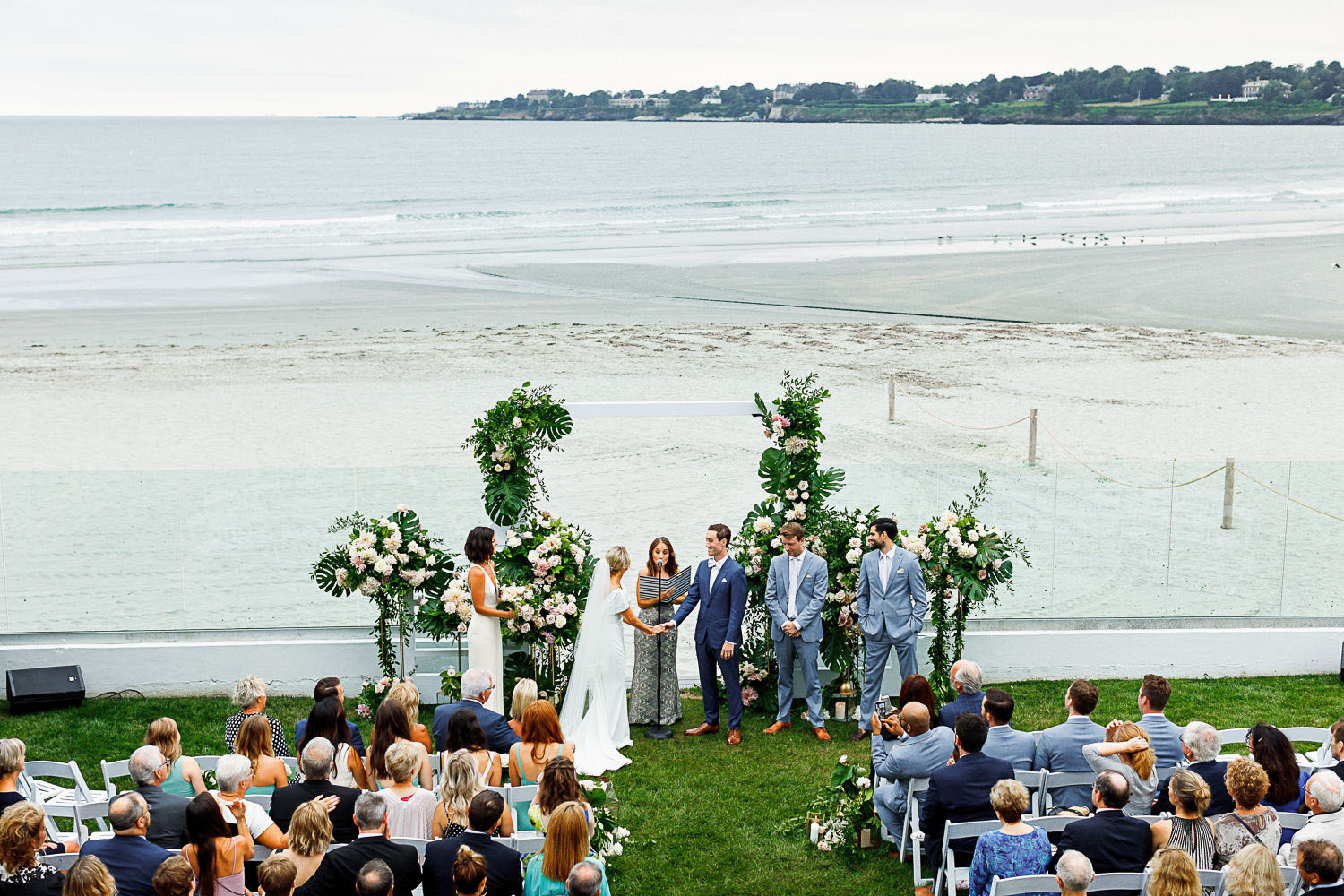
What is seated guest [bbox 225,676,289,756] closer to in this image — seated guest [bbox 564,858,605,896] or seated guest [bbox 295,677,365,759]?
seated guest [bbox 295,677,365,759]

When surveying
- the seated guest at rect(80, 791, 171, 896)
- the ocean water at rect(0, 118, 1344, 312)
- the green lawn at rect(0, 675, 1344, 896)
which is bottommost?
the green lawn at rect(0, 675, 1344, 896)

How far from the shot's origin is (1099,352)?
31188 millimetres

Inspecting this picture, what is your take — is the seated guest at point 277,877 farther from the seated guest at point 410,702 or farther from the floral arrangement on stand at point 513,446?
the floral arrangement on stand at point 513,446

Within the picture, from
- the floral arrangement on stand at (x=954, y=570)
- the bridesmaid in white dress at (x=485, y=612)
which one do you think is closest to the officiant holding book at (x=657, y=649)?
the bridesmaid in white dress at (x=485, y=612)

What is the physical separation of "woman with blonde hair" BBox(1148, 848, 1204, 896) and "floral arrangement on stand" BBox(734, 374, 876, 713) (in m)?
5.61

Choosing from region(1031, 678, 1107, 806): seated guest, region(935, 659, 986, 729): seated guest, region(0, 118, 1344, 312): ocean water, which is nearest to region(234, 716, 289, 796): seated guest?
region(935, 659, 986, 729): seated guest

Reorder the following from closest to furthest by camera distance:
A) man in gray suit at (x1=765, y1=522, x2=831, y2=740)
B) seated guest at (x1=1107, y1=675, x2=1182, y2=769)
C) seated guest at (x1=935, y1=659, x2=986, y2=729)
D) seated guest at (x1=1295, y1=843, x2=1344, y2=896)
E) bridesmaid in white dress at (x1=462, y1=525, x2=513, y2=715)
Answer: seated guest at (x1=1295, y1=843, x2=1344, y2=896)
seated guest at (x1=1107, y1=675, x2=1182, y2=769)
seated guest at (x1=935, y1=659, x2=986, y2=729)
bridesmaid in white dress at (x1=462, y1=525, x2=513, y2=715)
man in gray suit at (x1=765, y1=522, x2=831, y2=740)

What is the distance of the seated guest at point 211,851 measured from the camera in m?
6.53

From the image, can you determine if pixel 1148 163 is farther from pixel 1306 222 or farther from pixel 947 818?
pixel 947 818

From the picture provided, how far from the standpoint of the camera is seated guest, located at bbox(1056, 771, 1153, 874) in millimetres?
6902

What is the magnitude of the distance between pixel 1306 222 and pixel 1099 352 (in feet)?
135

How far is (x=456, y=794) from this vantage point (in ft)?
23.7

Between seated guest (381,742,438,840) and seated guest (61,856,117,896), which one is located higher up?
seated guest (61,856,117,896)

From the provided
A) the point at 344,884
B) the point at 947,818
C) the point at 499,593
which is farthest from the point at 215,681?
the point at 947,818
